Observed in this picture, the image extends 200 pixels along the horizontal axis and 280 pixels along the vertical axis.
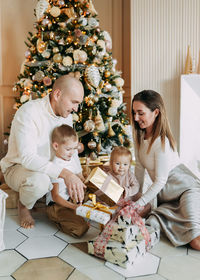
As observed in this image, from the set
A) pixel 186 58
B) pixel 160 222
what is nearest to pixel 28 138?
pixel 160 222

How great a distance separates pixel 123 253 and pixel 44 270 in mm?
425

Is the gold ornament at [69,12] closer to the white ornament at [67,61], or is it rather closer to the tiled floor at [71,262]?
the white ornament at [67,61]

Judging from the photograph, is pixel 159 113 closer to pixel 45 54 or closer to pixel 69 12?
pixel 45 54

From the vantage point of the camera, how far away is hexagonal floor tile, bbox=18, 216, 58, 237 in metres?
1.95

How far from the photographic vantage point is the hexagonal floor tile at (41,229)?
1953 mm

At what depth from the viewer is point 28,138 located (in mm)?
1962

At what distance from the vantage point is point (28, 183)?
1941mm

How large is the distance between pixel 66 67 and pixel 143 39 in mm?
1438

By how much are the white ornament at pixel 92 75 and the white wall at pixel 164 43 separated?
109 centimetres

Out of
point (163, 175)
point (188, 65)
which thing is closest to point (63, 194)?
point (163, 175)

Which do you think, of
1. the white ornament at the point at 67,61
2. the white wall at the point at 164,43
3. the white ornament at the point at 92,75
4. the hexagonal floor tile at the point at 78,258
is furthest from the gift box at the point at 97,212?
the white wall at the point at 164,43

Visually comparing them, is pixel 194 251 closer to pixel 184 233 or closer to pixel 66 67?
pixel 184 233

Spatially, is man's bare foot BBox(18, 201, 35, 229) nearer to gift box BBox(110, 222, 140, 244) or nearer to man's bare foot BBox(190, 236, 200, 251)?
gift box BBox(110, 222, 140, 244)

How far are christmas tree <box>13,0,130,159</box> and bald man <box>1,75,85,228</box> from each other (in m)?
0.73
